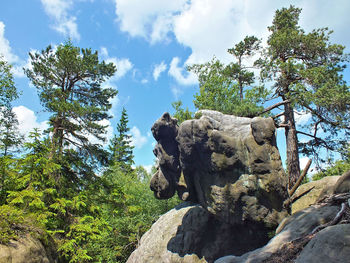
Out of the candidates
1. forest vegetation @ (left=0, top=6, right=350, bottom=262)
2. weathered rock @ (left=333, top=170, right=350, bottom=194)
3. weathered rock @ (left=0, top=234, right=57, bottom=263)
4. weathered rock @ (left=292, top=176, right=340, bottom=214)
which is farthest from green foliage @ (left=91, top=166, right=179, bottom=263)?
weathered rock @ (left=333, top=170, right=350, bottom=194)

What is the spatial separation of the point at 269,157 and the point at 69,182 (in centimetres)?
1011

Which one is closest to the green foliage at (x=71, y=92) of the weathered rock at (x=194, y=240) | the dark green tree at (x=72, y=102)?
the dark green tree at (x=72, y=102)

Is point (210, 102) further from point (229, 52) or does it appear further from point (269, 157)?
point (269, 157)

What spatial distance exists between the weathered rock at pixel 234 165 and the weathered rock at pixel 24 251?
586cm

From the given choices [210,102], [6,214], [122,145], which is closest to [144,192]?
[210,102]

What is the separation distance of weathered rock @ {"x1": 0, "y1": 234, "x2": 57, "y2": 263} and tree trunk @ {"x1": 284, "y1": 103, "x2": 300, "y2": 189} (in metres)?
11.3

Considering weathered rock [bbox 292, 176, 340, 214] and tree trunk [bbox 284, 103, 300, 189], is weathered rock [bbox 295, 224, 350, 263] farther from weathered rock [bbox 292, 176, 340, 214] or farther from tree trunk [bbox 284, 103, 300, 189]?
tree trunk [bbox 284, 103, 300, 189]

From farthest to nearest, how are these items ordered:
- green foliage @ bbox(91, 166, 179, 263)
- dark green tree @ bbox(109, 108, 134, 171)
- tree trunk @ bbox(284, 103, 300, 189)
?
1. dark green tree @ bbox(109, 108, 134, 171)
2. green foliage @ bbox(91, 166, 179, 263)
3. tree trunk @ bbox(284, 103, 300, 189)

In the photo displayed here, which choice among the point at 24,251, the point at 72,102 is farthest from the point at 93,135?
the point at 24,251

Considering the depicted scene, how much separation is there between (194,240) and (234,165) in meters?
4.44

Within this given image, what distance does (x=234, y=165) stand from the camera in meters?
9.66

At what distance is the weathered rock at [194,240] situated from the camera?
35.2 ft

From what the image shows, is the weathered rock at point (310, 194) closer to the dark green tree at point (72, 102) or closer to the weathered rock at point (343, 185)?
the weathered rock at point (343, 185)

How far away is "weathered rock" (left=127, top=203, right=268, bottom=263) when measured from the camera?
10742 millimetres
